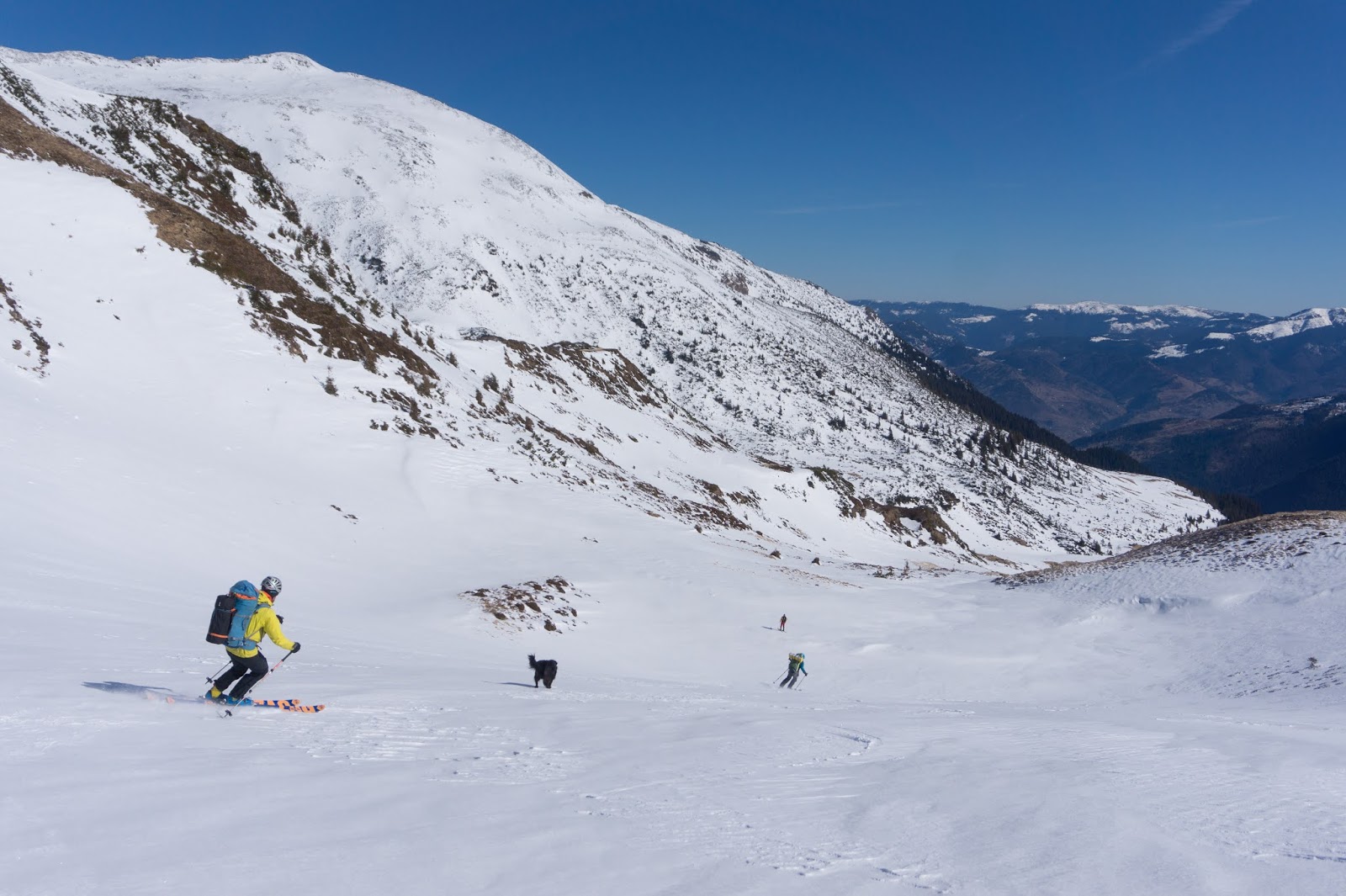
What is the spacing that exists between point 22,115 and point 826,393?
11029 cm

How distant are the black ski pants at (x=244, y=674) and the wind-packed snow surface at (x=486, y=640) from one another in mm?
448

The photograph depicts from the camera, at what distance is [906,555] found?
60.2m

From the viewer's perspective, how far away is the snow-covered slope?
40.4 metres

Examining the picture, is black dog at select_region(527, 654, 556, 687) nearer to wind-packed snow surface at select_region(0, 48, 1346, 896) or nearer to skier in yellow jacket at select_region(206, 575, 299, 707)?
wind-packed snow surface at select_region(0, 48, 1346, 896)

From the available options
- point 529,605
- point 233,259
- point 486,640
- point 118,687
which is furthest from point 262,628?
point 233,259

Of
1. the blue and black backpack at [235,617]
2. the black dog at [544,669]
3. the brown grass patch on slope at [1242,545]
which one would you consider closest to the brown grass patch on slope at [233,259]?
the black dog at [544,669]

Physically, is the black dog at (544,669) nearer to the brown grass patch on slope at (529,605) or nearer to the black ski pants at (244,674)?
the black ski pants at (244,674)

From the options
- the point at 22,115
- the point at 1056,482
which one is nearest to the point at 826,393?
the point at 1056,482

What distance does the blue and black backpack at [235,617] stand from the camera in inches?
356

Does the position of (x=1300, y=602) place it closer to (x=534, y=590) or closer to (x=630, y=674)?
(x=630, y=674)

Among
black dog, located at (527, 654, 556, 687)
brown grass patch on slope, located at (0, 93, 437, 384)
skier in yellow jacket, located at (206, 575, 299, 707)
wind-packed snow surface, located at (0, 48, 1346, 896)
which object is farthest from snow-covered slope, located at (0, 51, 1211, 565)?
skier in yellow jacket, located at (206, 575, 299, 707)

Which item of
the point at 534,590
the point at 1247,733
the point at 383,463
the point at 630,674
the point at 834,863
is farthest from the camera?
the point at 383,463

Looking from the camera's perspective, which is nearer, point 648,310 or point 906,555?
point 906,555

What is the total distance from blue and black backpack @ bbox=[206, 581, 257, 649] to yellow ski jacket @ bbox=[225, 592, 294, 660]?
4 centimetres
